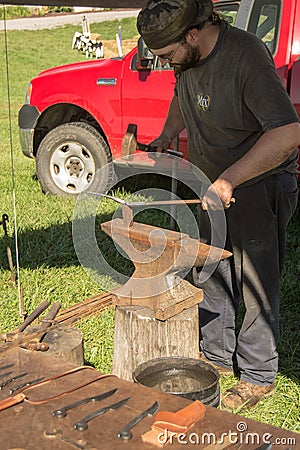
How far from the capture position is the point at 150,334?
364cm

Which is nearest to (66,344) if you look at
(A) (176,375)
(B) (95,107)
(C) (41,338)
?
(C) (41,338)

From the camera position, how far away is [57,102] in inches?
325

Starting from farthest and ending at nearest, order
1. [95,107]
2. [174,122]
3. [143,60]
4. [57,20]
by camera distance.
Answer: [57,20] < [95,107] < [143,60] < [174,122]

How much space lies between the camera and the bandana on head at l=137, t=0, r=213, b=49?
3197 millimetres

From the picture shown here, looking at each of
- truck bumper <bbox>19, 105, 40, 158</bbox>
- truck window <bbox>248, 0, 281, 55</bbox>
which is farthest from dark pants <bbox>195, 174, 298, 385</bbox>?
truck bumper <bbox>19, 105, 40, 158</bbox>

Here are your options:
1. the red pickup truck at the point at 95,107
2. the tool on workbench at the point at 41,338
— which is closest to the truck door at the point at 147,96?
the red pickup truck at the point at 95,107

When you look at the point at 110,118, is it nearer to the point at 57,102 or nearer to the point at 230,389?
the point at 57,102

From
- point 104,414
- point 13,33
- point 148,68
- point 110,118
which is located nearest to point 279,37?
point 148,68

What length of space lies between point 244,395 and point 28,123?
5544 mm

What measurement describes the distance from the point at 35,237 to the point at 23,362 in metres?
3.66

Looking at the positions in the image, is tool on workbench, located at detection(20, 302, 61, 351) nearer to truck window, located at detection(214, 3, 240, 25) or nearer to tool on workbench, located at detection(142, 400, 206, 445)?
tool on workbench, located at detection(142, 400, 206, 445)

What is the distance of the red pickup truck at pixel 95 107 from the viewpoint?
7.01m

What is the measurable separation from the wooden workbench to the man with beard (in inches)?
42.2

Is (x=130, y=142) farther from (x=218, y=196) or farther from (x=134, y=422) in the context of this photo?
(x=134, y=422)
